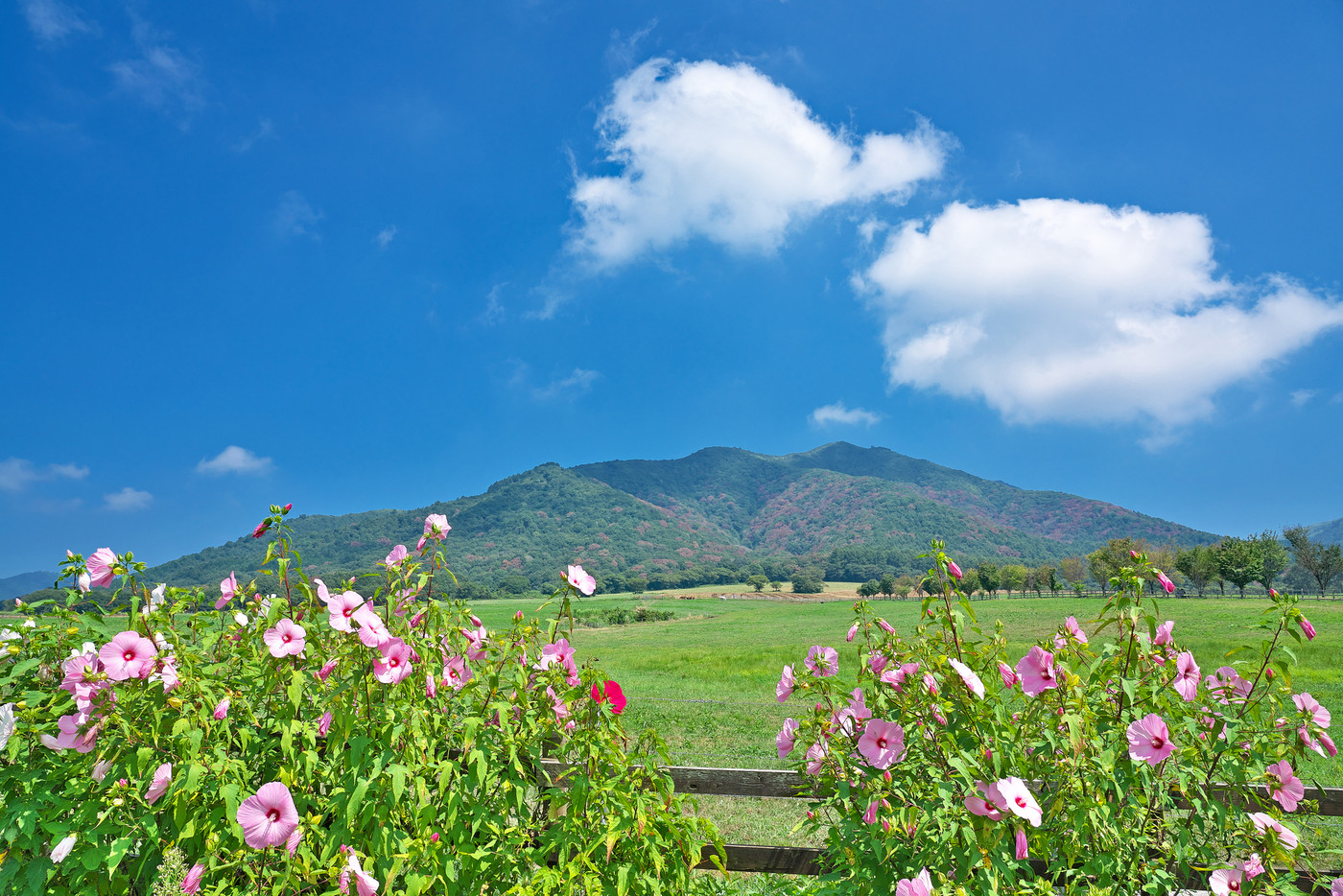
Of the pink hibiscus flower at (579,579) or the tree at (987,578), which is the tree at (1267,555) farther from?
the pink hibiscus flower at (579,579)

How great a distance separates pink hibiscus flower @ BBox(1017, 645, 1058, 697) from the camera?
2088 millimetres

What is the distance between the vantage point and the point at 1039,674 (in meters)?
2.11

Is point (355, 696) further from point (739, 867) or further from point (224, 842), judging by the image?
point (739, 867)

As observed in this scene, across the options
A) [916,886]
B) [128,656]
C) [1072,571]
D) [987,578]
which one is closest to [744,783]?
[916,886]

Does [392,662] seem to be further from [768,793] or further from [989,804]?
[768,793]

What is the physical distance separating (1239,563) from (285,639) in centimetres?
7544

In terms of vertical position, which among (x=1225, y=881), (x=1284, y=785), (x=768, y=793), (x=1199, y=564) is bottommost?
(x=1199, y=564)

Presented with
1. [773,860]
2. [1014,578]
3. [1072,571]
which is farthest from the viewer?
[1014,578]

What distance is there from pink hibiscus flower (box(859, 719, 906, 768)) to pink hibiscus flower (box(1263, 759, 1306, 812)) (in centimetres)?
113

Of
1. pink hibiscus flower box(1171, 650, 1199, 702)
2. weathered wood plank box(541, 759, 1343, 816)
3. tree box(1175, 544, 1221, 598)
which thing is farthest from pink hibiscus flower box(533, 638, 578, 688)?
tree box(1175, 544, 1221, 598)

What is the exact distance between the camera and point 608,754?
221 centimetres

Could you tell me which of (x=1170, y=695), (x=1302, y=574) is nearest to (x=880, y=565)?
(x=1302, y=574)

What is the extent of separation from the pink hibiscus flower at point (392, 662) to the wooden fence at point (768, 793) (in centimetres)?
68

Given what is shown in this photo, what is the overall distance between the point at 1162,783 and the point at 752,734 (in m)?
10.4
